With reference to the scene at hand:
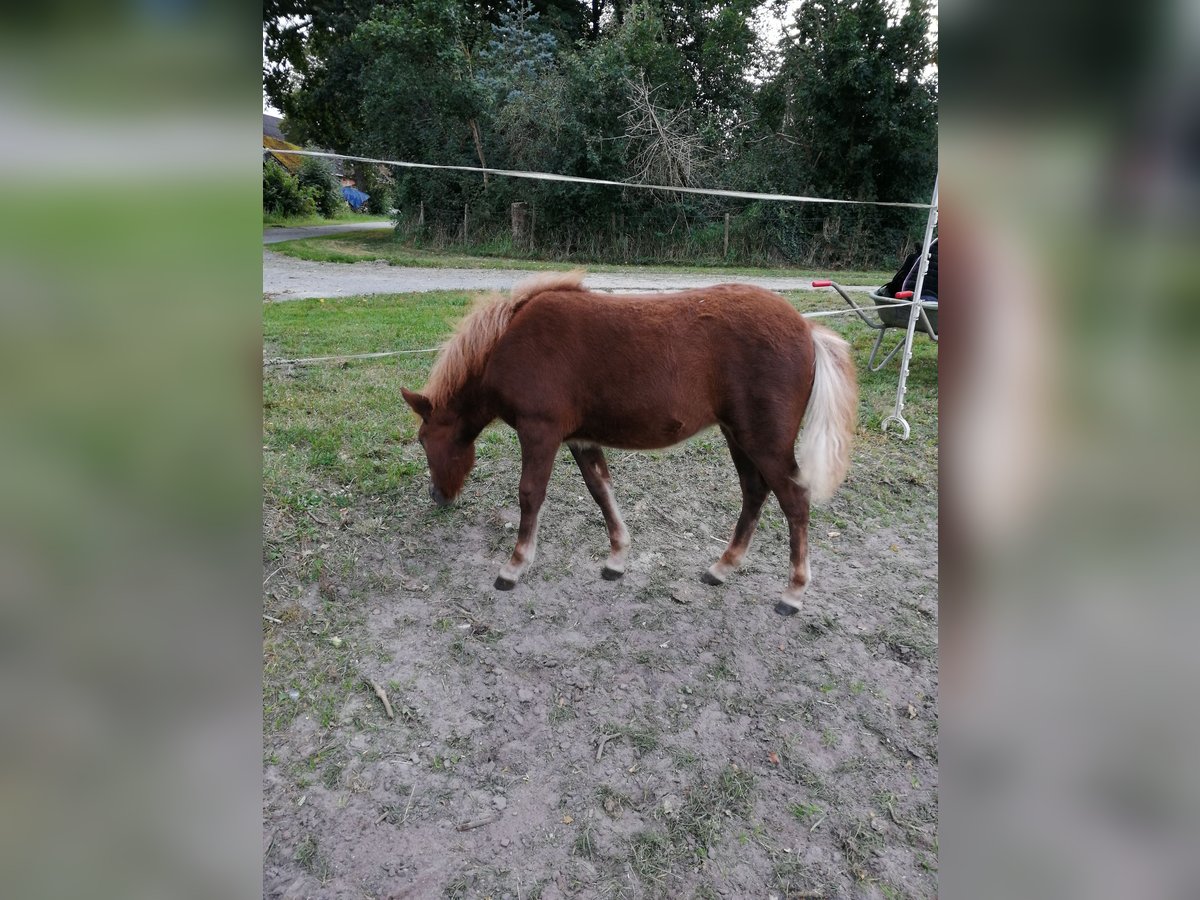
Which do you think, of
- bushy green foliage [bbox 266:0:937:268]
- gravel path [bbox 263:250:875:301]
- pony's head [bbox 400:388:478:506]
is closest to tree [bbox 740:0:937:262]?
bushy green foliage [bbox 266:0:937:268]

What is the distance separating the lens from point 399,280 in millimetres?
12047

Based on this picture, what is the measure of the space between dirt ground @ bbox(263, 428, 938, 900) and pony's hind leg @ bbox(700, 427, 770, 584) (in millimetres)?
78

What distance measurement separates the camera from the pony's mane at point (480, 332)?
3.21m

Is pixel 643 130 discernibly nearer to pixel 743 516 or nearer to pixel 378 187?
pixel 378 187

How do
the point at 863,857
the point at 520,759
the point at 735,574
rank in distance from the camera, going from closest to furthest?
the point at 863,857 < the point at 520,759 < the point at 735,574

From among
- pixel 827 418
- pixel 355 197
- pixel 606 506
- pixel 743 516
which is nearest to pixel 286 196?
pixel 355 197

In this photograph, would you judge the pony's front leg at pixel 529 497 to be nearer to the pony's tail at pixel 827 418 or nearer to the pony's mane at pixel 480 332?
the pony's mane at pixel 480 332

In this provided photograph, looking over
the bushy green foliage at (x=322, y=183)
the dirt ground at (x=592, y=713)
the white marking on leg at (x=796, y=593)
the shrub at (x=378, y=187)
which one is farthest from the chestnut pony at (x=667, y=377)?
the bushy green foliage at (x=322, y=183)

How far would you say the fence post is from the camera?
16969 mm

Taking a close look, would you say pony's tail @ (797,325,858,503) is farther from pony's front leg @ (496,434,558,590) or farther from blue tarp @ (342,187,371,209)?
blue tarp @ (342,187,371,209)
